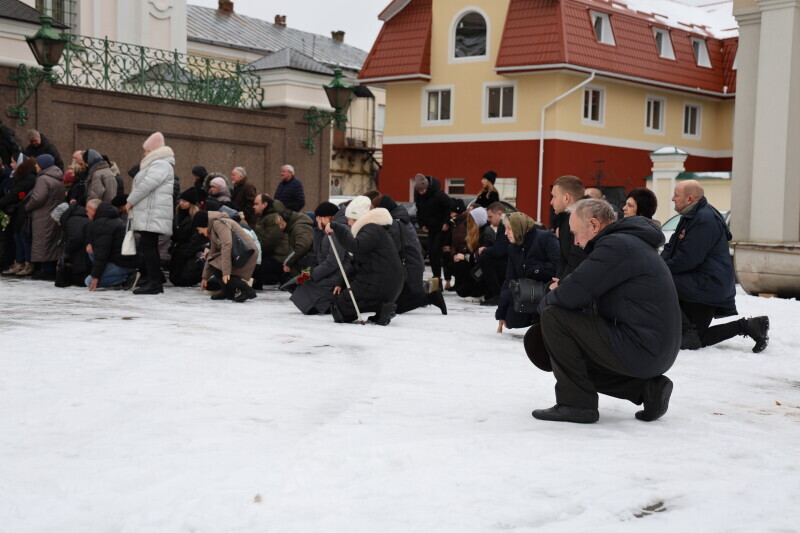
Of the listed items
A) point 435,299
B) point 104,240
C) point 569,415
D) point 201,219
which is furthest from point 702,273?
point 104,240

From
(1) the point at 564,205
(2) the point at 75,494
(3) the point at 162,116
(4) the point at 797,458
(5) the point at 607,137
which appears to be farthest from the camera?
(5) the point at 607,137

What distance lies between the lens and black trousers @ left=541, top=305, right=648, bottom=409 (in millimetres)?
6199

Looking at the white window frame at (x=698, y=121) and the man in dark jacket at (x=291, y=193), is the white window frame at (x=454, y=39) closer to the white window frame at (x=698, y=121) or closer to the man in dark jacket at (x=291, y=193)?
the white window frame at (x=698, y=121)

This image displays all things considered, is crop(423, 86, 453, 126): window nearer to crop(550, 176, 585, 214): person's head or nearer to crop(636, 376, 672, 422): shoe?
crop(550, 176, 585, 214): person's head

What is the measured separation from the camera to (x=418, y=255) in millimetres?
12633

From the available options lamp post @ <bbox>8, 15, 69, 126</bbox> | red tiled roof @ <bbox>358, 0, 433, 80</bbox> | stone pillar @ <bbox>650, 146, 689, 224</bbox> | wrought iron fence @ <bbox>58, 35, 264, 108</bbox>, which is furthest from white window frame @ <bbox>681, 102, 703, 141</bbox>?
lamp post @ <bbox>8, 15, 69, 126</bbox>

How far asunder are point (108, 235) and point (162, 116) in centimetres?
596

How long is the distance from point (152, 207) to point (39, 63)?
5106 mm

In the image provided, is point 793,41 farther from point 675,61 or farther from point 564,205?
point 675,61

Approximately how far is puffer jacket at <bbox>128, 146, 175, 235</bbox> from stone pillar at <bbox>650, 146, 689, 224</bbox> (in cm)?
1689

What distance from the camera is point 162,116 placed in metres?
19.3

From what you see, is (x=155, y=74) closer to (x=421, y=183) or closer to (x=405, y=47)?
(x=421, y=183)

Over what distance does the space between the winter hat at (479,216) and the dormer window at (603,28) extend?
23662 mm

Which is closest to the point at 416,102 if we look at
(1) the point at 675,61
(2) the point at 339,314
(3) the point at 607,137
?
(3) the point at 607,137
